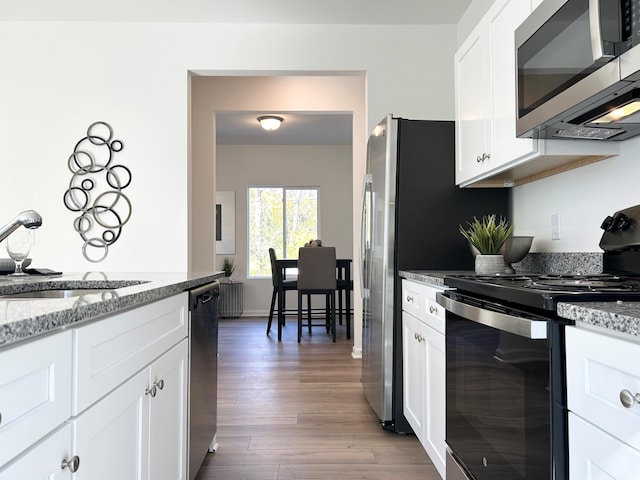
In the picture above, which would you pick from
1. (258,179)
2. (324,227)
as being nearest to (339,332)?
(324,227)

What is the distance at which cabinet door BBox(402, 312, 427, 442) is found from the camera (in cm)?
221

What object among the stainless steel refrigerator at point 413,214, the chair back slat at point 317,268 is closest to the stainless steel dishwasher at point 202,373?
the stainless steel refrigerator at point 413,214

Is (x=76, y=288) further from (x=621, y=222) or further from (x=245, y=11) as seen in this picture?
(x=245, y=11)

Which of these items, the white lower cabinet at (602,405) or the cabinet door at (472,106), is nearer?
the white lower cabinet at (602,405)

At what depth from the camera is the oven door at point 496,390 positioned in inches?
41.8

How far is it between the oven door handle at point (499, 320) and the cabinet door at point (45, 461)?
Answer: 95cm

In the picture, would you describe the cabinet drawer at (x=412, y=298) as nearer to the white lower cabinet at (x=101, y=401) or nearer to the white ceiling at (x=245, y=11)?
the white lower cabinet at (x=101, y=401)

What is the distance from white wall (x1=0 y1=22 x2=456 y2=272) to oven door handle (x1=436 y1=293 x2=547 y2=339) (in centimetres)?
234

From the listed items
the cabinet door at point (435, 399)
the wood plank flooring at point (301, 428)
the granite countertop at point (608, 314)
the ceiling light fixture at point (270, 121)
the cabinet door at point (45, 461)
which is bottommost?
the wood plank flooring at point (301, 428)

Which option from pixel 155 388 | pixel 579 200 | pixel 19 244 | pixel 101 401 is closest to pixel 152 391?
pixel 155 388

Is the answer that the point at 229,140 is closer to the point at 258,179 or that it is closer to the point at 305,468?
the point at 258,179

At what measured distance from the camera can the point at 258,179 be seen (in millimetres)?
7473

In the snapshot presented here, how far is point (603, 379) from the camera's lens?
0.86 m

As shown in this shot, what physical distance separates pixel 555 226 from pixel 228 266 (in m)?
5.51
